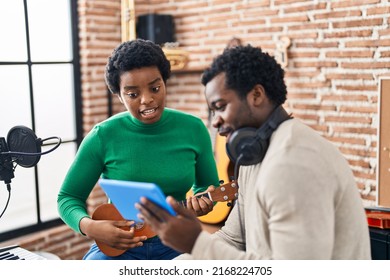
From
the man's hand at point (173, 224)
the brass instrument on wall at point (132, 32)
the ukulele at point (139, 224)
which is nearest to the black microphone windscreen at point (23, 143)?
the ukulele at point (139, 224)

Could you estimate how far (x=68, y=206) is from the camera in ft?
5.28

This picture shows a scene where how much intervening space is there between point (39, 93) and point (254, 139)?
7.32ft

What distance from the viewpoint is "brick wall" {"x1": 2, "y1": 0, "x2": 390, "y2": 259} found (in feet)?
8.31

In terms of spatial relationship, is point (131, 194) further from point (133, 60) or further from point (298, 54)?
point (298, 54)

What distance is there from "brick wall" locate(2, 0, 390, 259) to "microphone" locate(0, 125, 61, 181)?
1.57 m

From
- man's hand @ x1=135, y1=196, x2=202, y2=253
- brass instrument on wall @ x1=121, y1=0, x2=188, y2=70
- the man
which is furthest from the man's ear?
brass instrument on wall @ x1=121, y1=0, x2=188, y2=70

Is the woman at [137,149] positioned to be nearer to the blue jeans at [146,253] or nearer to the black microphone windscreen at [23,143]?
the blue jeans at [146,253]

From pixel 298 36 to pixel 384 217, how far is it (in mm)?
1161

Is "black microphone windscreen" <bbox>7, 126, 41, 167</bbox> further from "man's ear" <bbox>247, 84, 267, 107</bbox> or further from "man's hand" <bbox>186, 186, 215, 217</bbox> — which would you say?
"man's ear" <bbox>247, 84, 267, 107</bbox>

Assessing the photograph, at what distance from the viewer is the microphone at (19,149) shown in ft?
4.87

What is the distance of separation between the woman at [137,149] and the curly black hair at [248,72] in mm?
489

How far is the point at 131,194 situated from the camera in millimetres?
1086

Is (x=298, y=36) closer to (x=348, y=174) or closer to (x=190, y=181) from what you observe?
(x=190, y=181)
